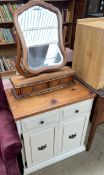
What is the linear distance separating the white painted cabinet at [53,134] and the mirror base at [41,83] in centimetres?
19

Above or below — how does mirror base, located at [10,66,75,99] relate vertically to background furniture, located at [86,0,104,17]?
below

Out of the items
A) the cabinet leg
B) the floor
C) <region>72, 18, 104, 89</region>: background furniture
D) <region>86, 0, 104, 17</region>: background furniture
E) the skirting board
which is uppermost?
<region>86, 0, 104, 17</region>: background furniture

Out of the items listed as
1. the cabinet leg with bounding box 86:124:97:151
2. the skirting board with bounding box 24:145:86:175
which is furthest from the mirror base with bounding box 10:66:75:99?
the skirting board with bounding box 24:145:86:175

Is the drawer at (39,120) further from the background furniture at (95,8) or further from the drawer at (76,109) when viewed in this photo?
the background furniture at (95,8)

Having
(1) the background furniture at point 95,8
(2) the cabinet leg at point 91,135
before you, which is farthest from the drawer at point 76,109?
(1) the background furniture at point 95,8

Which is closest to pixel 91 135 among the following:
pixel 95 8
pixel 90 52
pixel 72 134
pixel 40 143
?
pixel 72 134

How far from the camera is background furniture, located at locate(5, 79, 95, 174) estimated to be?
1054 mm

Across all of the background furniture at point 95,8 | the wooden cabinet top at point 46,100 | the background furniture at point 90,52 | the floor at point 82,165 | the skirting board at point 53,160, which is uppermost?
the background furniture at point 95,8

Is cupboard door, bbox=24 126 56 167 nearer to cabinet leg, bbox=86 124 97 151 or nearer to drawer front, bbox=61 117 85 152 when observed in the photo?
drawer front, bbox=61 117 85 152

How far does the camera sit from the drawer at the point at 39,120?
104cm

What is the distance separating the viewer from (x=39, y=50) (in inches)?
44.0

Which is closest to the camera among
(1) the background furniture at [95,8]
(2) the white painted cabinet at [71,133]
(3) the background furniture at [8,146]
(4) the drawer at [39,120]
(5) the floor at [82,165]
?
(3) the background furniture at [8,146]

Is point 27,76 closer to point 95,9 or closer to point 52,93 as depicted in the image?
point 52,93

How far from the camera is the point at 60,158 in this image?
1.43 meters
